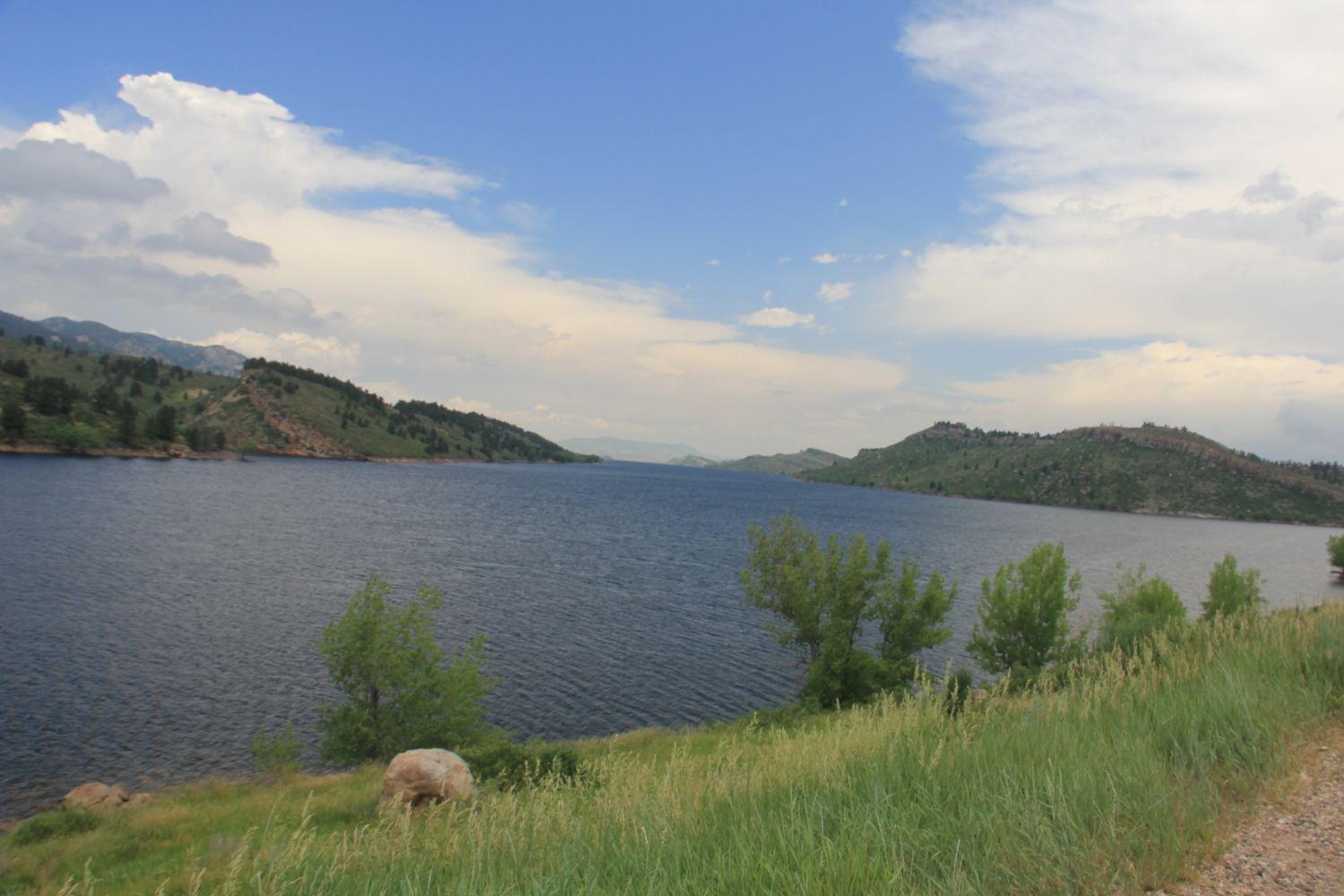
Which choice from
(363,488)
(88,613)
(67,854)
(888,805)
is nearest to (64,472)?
(363,488)

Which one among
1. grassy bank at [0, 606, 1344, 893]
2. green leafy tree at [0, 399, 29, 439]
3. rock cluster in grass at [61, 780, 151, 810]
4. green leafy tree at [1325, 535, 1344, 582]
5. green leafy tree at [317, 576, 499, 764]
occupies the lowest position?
rock cluster in grass at [61, 780, 151, 810]

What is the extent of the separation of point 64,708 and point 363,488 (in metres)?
120

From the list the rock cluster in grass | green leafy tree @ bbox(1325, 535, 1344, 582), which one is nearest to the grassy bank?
the rock cluster in grass

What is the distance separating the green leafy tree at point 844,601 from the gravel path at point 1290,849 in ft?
115

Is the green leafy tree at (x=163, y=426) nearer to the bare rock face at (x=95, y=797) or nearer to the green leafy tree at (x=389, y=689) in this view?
the green leafy tree at (x=389, y=689)

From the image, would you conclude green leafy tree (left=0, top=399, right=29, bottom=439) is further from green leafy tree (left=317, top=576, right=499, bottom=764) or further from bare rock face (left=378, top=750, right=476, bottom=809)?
bare rock face (left=378, top=750, right=476, bottom=809)

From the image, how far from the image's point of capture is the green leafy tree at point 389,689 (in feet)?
93.8

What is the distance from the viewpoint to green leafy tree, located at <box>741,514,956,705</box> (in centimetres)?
4134

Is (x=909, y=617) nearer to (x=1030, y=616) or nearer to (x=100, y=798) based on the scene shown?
(x=1030, y=616)

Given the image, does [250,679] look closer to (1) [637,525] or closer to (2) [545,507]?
(1) [637,525]

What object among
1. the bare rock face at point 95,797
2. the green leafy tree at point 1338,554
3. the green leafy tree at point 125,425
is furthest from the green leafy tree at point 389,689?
the green leafy tree at point 125,425

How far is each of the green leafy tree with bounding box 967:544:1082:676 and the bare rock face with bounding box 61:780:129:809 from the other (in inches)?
1790

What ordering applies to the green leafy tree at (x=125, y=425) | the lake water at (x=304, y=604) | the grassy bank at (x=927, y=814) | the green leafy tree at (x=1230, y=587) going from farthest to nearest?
1. the green leafy tree at (x=125, y=425)
2. the green leafy tree at (x=1230, y=587)
3. the lake water at (x=304, y=604)
4. the grassy bank at (x=927, y=814)

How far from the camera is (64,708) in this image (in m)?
32.4
